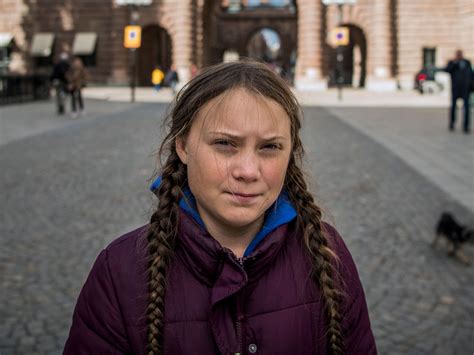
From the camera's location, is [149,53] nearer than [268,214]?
No

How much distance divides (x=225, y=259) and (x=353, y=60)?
49315 mm

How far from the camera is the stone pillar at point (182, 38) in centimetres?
3588

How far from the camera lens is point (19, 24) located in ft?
126

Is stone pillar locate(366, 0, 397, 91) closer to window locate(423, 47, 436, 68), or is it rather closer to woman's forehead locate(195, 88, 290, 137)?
window locate(423, 47, 436, 68)

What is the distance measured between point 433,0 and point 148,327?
1517 inches

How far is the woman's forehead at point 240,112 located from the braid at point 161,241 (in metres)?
0.23

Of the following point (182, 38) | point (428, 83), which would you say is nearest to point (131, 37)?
point (182, 38)

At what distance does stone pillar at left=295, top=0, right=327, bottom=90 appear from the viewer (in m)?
36.0

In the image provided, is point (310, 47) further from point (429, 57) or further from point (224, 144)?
point (224, 144)

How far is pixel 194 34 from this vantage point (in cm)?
3656

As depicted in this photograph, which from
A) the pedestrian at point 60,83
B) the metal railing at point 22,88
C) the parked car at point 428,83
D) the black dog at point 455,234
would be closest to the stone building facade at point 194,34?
the parked car at point 428,83

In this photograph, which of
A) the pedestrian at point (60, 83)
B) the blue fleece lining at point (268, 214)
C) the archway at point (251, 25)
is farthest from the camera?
the archway at point (251, 25)

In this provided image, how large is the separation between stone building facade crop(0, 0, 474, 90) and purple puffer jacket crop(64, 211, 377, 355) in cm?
3477

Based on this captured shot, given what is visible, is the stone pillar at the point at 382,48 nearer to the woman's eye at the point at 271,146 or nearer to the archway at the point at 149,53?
the archway at the point at 149,53
